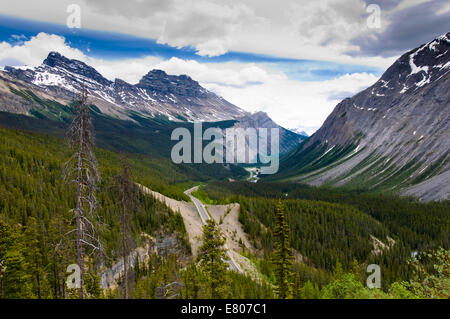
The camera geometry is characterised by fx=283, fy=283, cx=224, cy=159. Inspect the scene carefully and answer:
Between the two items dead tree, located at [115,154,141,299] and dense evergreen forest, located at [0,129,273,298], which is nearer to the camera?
dead tree, located at [115,154,141,299]

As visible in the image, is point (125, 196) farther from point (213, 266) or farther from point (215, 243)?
point (213, 266)

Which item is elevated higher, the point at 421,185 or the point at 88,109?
the point at 421,185

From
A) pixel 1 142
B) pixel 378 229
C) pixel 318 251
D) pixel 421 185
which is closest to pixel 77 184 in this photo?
pixel 318 251

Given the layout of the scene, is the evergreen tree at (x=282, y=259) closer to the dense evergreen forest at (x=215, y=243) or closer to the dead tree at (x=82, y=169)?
the dense evergreen forest at (x=215, y=243)

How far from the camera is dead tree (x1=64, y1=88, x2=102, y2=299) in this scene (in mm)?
18719

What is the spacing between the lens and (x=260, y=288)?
1804 inches

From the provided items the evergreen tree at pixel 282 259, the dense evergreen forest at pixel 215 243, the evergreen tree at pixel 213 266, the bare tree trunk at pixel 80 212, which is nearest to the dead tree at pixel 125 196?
the dense evergreen forest at pixel 215 243

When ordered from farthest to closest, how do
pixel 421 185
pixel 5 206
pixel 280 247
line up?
1. pixel 421 185
2. pixel 5 206
3. pixel 280 247

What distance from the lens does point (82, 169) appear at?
19359 millimetres

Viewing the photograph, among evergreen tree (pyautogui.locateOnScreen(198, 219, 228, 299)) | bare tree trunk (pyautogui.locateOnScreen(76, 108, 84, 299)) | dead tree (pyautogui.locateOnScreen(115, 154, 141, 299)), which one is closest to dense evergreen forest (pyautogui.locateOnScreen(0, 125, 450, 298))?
evergreen tree (pyautogui.locateOnScreen(198, 219, 228, 299))

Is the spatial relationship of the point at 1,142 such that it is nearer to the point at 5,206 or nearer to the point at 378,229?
the point at 5,206

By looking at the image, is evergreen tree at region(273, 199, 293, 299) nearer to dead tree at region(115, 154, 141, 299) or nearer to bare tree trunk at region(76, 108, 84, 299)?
dead tree at region(115, 154, 141, 299)
